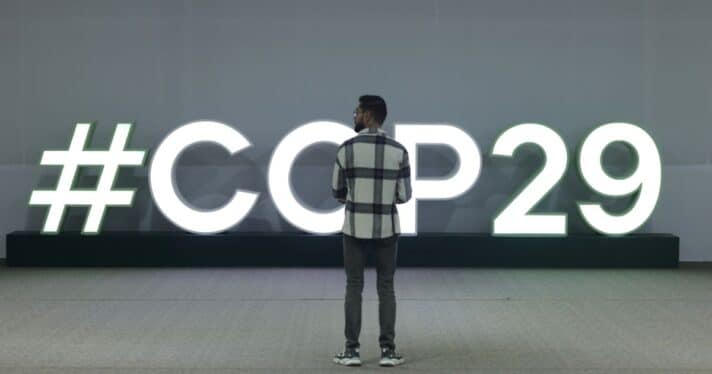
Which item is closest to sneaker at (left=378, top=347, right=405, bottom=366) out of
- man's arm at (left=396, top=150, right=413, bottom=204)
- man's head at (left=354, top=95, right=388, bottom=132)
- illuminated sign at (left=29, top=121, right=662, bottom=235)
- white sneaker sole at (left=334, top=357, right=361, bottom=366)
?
white sneaker sole at (left=334, top=357, right=361, bottom=366)

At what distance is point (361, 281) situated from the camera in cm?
693

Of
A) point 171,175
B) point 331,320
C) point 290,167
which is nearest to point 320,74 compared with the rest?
point 290,167

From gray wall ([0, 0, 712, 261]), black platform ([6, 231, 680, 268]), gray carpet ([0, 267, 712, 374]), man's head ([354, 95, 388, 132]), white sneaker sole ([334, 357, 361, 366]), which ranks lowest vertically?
white sneaker sole ([334, 357, 361, 366])

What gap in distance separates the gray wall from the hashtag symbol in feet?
1.59

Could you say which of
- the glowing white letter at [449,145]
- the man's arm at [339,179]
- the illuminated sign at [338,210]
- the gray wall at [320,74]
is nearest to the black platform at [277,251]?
the illuminated sign at [338,210]

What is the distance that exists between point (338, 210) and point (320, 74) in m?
1.46

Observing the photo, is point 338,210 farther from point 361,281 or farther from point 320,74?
point 361,281

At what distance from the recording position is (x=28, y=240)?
11352 mm

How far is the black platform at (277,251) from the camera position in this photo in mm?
11312

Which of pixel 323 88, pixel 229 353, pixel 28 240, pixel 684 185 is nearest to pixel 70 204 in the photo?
pixel 28 240

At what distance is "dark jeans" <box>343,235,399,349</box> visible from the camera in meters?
6.89

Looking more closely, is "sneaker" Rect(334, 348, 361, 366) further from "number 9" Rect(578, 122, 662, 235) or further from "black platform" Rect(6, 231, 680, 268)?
"number 9" Rect(578, 122, 662, 235)

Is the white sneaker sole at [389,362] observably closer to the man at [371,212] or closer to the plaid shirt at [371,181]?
the man at [371,212]

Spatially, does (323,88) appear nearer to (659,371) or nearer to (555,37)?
(555,37)
